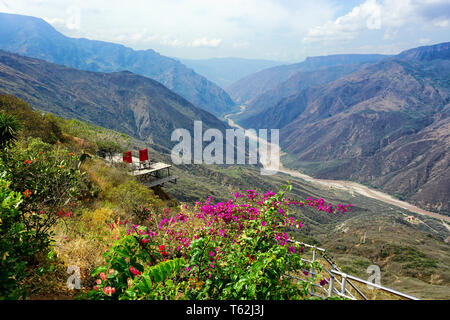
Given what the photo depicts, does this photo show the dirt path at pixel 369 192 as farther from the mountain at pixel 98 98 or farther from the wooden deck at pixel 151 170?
the wooden deck at pixel 151 170

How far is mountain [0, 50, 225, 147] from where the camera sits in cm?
12656

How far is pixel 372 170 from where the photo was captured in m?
148

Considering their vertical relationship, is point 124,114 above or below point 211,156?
above

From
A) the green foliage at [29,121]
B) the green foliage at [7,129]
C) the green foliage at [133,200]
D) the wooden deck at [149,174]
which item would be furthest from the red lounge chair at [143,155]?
the green foliage at [7,129]

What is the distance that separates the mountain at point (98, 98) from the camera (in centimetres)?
12656

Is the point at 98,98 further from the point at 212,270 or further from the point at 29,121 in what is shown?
the point at 212,270

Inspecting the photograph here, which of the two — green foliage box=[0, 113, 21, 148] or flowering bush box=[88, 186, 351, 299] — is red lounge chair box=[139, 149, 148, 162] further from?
flowering bush box=[88, 186, 351, 299]

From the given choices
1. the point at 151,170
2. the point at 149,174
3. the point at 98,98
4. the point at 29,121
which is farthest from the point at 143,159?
the point at 98,98

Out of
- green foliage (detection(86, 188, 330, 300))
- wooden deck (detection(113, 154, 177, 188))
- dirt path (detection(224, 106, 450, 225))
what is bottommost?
dirt path (detection(224, 106, 450, 225))

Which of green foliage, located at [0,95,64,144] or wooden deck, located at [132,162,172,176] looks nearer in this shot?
green foliage, located at [0,95,64,144]

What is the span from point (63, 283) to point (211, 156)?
111 metres

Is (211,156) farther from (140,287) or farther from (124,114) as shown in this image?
(140,287)

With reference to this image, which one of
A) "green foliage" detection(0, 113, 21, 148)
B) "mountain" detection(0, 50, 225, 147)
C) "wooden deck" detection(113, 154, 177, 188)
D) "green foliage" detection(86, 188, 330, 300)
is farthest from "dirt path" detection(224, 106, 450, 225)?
"green foliage" detection(0, 113, 21, 148)

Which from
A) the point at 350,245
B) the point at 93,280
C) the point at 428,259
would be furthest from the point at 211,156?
the point at 93,280
